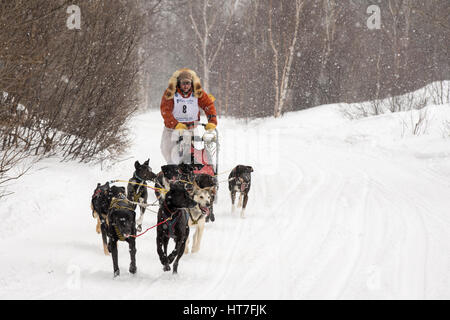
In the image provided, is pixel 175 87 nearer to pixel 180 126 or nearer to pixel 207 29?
pixel 180 126

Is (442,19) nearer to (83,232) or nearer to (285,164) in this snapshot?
(285,164)

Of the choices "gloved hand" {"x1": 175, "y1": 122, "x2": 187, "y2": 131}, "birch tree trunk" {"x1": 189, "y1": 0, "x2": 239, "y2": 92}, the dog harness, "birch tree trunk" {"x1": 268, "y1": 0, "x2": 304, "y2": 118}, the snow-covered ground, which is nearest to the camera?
the snow-covered ground

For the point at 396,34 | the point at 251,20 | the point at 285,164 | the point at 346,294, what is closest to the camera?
the point at 346,294

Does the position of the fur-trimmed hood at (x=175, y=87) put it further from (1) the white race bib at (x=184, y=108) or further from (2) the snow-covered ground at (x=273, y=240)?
(2) the snow-covered ground at (x=273, y=240)

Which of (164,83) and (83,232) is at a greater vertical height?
(164,83)

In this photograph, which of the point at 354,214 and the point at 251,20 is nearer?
the point at 354,214

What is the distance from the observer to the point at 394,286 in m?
3.73

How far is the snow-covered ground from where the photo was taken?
3734 mm

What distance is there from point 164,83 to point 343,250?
141 ft

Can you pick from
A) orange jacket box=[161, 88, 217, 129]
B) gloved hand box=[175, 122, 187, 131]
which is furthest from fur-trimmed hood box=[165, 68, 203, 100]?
gloved hand box=[175, 122, 187, 131]

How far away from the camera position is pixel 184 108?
6.47 m

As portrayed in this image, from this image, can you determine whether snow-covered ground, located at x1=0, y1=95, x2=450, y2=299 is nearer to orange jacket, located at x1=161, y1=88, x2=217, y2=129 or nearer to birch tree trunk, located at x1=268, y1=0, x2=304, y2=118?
orange jacket, located at x1=161, y1=88, x2=217, y2=129

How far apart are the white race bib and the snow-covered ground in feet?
→ 5.50

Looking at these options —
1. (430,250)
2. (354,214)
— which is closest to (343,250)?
(430,250)
